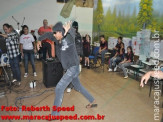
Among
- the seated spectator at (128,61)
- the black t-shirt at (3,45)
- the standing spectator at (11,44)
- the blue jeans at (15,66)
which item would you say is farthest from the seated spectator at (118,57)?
the black t-shirt at (3,45)

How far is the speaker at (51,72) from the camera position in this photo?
12.4 ft

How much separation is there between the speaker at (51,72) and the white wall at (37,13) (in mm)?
4206

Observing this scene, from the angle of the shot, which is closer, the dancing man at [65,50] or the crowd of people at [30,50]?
the dancing man at [65,50]

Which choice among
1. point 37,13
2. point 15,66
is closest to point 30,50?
point 15,66

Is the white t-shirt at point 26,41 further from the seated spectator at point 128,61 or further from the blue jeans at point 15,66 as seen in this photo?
the seated spectator at point 128,61

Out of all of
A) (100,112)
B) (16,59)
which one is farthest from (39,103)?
(16,59)

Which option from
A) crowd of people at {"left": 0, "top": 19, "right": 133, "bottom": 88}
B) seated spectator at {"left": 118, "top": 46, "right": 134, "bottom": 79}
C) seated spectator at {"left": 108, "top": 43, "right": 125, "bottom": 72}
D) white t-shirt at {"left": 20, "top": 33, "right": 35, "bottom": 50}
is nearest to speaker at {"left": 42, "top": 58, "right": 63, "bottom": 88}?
crowd of people at {"left": 0, "top": 19, "right": 133, "bottom": 88}

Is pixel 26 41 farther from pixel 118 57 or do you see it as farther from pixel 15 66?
pixel 118 57

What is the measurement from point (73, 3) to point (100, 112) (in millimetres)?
6592

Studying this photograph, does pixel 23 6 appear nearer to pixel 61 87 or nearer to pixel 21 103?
pixel 21 103

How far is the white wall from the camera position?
674cm

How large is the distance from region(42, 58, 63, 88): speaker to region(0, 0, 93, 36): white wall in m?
4.21

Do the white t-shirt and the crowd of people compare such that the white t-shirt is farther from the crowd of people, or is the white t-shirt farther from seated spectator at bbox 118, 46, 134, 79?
seated spectator at bbox 118, 46, 134, 79

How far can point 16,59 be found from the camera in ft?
13.1
